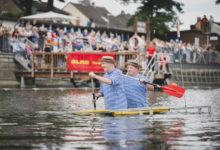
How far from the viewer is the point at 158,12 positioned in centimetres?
5316

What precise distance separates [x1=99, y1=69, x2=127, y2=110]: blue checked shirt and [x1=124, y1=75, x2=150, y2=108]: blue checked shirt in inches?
25.4

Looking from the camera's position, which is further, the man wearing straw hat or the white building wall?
the white building wall

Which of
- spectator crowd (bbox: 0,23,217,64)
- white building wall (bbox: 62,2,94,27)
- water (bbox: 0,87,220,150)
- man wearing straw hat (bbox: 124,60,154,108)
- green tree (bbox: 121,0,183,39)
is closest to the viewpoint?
water (bbox: 0,87,220,150)

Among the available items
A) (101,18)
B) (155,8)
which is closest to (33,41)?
(155,8)

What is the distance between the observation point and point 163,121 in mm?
10000

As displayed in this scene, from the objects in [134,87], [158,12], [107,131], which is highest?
[158,12]

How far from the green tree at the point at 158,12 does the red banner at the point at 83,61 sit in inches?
1013

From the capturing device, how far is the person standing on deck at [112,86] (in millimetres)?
10352

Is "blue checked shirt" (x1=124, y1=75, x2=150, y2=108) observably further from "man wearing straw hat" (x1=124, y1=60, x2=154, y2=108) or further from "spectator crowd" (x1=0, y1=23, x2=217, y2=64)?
"spectator crowd" (x1=0, y1=23, x2=217, y2=64)

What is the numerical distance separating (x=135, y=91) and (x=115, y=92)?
0.95 metres

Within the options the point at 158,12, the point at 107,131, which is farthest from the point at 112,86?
the point at 158,12

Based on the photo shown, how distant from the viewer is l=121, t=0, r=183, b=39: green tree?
166 ft

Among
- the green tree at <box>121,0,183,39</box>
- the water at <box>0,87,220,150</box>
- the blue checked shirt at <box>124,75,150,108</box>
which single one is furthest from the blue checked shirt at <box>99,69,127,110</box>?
the green tree at <box>121,0,183,39</box>

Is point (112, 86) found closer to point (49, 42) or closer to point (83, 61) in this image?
point (83, 61)
